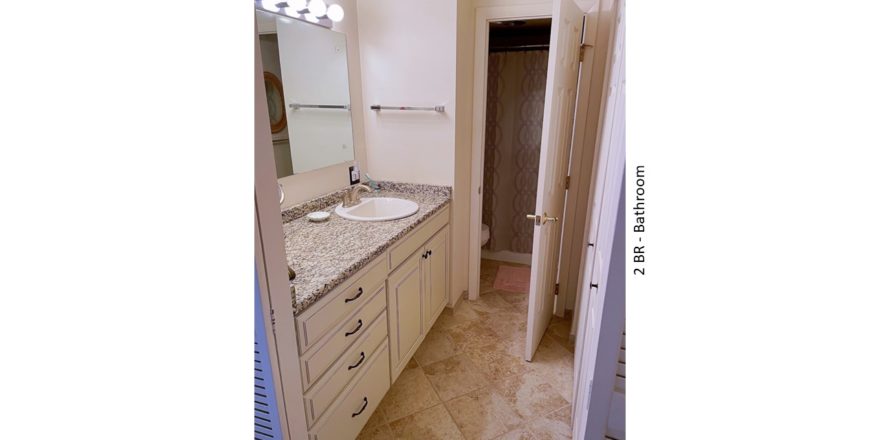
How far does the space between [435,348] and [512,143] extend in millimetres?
1850

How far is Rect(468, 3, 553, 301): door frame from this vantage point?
2156mm

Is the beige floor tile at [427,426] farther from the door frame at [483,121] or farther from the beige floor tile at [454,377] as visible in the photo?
the door frame at [483,121]

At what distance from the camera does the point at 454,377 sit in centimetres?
198

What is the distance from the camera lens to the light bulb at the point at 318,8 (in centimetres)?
184

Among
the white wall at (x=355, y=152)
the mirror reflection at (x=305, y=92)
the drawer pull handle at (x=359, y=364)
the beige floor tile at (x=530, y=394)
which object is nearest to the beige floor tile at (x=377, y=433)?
the drawer pull handle at (x=359, y=364)

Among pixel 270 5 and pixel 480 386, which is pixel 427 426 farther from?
pixel 270 5

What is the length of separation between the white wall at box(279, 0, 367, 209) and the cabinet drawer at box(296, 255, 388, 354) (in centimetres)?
64

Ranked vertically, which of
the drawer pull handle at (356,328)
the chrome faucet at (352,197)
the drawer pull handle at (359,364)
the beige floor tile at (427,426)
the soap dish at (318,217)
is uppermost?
the chrome faucet at (352,197)

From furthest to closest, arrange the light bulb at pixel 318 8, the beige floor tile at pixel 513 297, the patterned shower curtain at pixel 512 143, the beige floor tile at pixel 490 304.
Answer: the patterned shower curtain at pixel 512 143 → the beige floor tile at pixel 513 297 → the beige floor tile at pixel 490 304 → the light bulb at pixel 318 8

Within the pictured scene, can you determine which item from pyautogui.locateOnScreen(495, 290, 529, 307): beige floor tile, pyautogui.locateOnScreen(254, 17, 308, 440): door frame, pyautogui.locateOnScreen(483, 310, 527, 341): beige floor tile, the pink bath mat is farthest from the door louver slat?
the pink bath mat

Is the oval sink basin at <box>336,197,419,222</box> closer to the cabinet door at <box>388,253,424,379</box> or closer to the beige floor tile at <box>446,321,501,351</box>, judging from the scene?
the cabinet door at <box>388,253,424,379</box>

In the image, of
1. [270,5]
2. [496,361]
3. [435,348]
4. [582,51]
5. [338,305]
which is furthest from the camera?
[435,348]

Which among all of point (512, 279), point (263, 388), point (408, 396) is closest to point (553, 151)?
point (408, 396)

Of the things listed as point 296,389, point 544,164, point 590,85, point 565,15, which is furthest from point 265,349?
point 590,85
